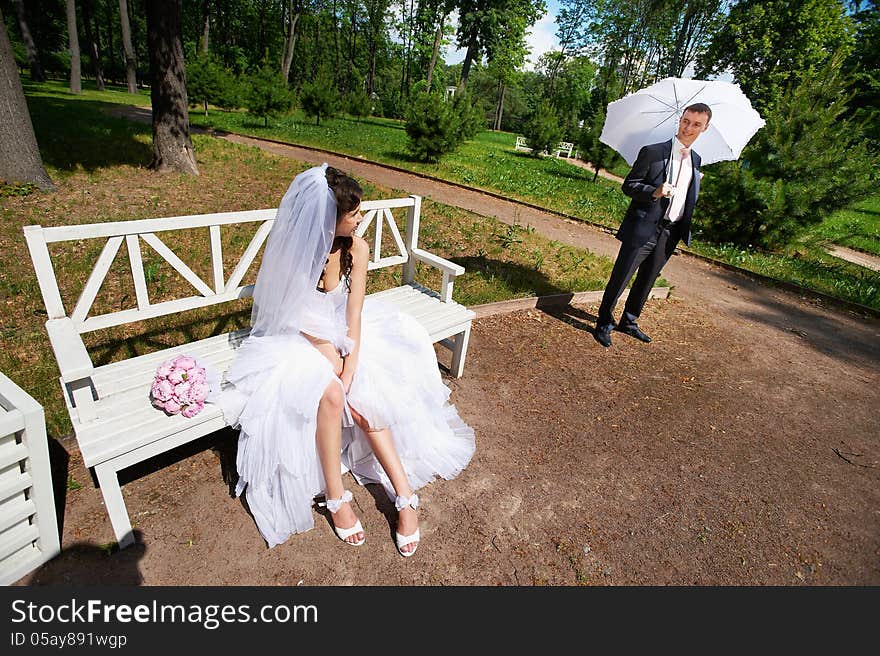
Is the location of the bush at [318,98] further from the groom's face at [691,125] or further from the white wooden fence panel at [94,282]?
the white wooden fence panel at [94,282]

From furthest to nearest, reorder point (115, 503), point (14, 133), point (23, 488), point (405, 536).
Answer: point (14, 133) < point (405, 536) < point (115, 503) < point (23, 488)

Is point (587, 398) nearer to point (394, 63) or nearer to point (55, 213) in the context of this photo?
point (55, 213)

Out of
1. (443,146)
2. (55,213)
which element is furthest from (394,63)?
(55,213)

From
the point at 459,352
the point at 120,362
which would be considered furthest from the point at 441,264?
the point at 120,362

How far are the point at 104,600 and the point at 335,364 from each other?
1.55 meters

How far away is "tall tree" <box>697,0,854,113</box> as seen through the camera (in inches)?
1067

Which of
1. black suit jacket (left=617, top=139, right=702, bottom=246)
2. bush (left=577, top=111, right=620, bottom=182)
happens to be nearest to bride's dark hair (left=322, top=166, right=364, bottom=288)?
black suit jacket (left=617, top=139, right=702, bottom=246)

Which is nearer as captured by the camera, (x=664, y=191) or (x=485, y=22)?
(x=664, y=191)

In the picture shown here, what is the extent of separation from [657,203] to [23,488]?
522 cm

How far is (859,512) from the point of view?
10.8 ft

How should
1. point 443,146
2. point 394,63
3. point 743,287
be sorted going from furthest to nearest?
point 394,63, point 443,146, point 743,287

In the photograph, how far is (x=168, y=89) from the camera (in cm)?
898

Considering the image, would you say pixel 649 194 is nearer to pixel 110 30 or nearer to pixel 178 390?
pixel 178 390

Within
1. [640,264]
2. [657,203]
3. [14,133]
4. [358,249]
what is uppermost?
[657,203]
